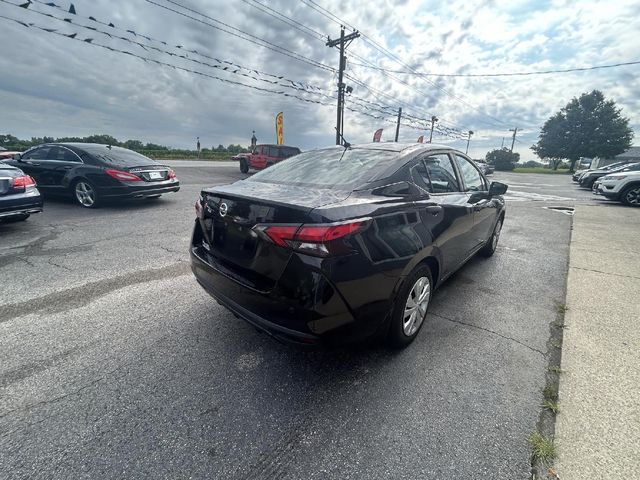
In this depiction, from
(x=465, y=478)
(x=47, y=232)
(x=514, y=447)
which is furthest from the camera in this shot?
(x=47, y=232)

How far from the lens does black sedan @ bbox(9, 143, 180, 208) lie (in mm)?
6855

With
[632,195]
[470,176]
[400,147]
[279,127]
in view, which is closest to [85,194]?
[400,147]

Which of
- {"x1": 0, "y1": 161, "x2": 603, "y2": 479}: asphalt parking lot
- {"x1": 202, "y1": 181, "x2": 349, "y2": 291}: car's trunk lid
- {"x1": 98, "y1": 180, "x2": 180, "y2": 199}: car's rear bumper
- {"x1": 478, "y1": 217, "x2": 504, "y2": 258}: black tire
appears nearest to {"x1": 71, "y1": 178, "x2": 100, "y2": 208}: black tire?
{"x1": 98, "y1": 180, "x2": 180, "y2": 199}: car's rear bumper

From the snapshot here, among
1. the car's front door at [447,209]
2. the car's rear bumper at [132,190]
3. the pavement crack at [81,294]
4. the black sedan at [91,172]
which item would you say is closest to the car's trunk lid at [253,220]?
the car's front door at [447,209]

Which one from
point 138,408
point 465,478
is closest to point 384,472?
point 465,478

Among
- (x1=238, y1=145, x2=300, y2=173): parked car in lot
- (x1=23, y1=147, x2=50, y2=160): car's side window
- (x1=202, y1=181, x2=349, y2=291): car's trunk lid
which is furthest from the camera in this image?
(x1=238, y1=145, x2=300, y2=173): parked car in lot

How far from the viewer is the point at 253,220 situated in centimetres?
197

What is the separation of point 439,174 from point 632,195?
41.6 feet

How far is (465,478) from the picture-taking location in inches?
59.5

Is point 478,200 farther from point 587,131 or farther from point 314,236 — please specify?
point 587,131

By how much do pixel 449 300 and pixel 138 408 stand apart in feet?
9.65

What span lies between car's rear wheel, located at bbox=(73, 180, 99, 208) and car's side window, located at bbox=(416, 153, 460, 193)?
23.7 ft

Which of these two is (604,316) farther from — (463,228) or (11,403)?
(11,403)

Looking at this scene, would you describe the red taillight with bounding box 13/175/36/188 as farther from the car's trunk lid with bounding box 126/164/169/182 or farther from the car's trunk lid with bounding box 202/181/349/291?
the car's trunk lid with bounding box 202/181/349/291
